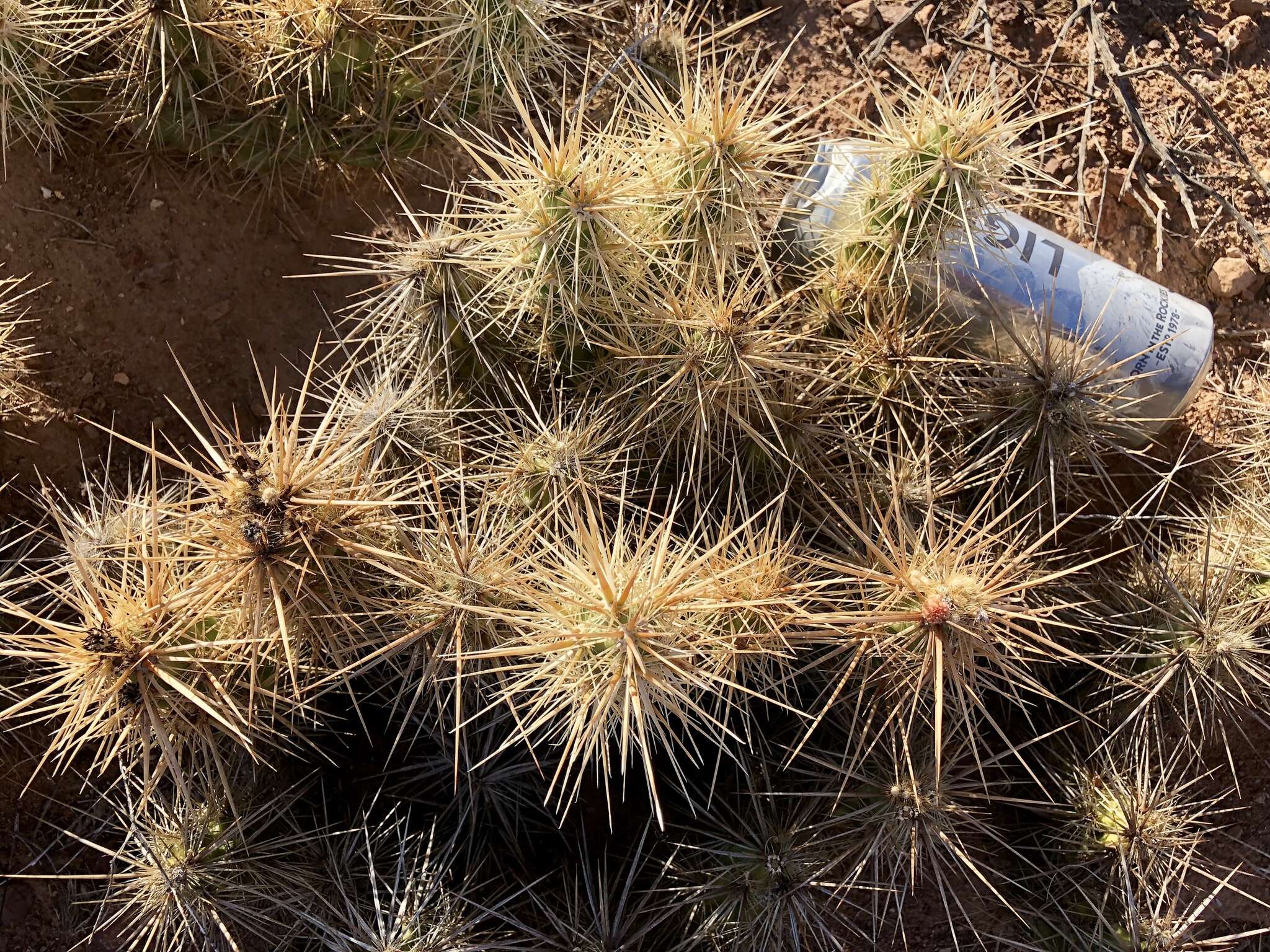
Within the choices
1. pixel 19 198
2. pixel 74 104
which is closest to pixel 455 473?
pixel 74 104

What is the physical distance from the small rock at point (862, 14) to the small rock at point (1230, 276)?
4.68ft

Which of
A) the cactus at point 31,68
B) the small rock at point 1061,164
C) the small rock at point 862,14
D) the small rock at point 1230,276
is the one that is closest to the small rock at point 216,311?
the cactus at point 31,68

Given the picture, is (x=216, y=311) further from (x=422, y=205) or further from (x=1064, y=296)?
(x=1064, y=296)

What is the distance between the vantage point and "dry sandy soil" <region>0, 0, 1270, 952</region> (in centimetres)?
286

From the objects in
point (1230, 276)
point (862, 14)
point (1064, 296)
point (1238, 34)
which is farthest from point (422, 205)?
point (1238, 34)

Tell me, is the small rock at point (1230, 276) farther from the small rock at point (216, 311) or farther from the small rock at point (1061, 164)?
the small rock at point (216, 311)

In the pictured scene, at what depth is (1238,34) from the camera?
10.8 ft

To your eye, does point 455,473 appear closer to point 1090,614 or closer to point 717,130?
point 717,130

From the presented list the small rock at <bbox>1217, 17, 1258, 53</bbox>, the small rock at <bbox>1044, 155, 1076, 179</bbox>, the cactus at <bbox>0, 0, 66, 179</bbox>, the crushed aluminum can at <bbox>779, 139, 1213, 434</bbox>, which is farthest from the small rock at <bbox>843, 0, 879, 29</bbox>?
the cactus at <bbox>0, 0, 66, 179</bbox>

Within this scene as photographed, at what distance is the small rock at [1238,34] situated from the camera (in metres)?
3.30

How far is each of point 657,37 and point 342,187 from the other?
1.10 m

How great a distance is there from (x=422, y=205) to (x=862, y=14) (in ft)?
5.33

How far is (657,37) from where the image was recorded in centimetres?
295

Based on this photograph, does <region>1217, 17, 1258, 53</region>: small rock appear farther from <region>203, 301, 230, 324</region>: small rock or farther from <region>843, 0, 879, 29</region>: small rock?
<region>203, 301, 230, 324</region>: small rock
